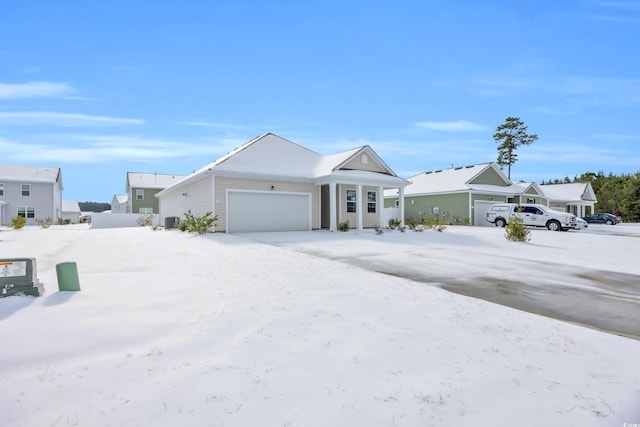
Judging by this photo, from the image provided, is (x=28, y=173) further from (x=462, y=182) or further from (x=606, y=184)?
(x=606, y=184)

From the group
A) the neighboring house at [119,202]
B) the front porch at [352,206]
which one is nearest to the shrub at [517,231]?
the front porch at [352,206]

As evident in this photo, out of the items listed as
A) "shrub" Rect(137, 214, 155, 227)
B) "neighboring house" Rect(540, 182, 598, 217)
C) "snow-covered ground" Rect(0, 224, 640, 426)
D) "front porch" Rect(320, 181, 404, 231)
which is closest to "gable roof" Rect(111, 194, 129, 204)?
"shrub" Rect(137, 214, 155, 227)

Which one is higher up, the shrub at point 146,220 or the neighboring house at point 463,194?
the neighboring house at point 463,194

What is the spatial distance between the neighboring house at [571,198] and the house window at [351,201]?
95.6 ft

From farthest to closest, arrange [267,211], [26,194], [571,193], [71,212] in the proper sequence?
1. [71,212]
2. [571,193]
3. [26,194]
4. [267,211]

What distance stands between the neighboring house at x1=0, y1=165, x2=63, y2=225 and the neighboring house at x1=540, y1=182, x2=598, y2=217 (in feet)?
182

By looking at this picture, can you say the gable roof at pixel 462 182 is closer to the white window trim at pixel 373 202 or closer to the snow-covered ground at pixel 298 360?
the white window trim at pixel 373 202

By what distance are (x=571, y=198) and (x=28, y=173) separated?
6180cm

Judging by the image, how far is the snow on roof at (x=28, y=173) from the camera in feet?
116

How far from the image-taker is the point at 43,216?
36.4 m

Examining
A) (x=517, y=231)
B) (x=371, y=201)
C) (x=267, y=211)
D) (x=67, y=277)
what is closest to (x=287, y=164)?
(x=267, y=211)

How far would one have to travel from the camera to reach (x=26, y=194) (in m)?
35.8

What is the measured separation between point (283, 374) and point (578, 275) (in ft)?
23.6

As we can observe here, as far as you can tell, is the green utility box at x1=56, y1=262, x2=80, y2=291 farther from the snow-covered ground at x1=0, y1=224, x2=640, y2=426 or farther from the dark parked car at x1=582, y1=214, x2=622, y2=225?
the dark parked car at x1=582, y1=214, x2=622, y2=225
